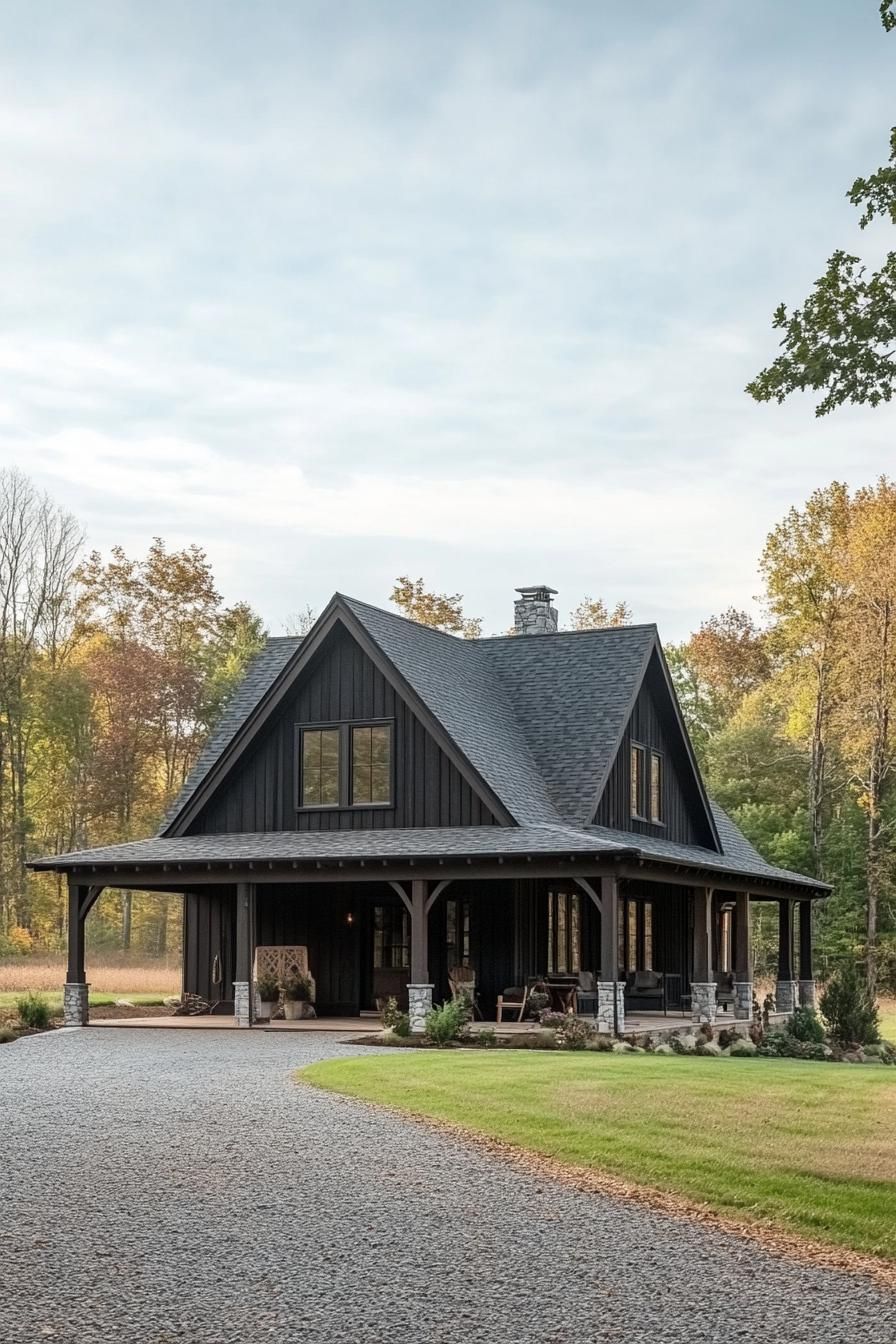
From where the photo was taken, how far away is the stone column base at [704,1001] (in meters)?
24.0

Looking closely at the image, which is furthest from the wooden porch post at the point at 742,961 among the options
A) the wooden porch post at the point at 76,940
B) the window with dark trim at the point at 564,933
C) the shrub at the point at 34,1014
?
the shrub at the point at 34,1014

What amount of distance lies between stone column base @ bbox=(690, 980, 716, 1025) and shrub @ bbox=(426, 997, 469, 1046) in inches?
197

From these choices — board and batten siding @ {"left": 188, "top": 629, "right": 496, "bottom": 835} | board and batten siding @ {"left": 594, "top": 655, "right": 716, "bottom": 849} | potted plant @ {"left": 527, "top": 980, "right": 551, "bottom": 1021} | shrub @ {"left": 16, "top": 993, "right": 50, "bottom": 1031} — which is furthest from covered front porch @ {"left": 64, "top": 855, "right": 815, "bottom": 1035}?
board and batten siding @ {"left": 594, "top": 655, "right": 716, "bottom": 849}

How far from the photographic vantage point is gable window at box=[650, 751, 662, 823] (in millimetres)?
28344

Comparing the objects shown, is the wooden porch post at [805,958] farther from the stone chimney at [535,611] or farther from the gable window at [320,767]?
the gable window at [320,767]

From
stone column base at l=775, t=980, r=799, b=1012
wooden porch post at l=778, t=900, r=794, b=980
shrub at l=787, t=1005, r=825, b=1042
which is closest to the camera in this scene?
shrub at l=787, t=1005, r=825, b=1042

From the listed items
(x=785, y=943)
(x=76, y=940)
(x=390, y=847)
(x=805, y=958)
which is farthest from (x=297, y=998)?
(x=805, y=958)

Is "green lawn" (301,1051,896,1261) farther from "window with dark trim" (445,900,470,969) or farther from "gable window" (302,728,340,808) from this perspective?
"gable window" (302,728,340,808)

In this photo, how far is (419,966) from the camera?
21.6 meters

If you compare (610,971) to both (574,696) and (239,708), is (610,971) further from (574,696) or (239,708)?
(239,708)

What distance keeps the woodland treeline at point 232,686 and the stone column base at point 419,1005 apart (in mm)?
20663

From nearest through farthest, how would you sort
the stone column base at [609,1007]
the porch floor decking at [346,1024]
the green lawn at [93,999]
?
the stone column base at [609,1007], the porch floor decking at [346,1024], the green lawn at [93,999]

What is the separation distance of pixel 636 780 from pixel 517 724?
2336 millimetres

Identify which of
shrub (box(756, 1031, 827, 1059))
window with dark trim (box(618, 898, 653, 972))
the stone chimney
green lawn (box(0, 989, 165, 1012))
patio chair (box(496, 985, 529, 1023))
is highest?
the stone chimney
